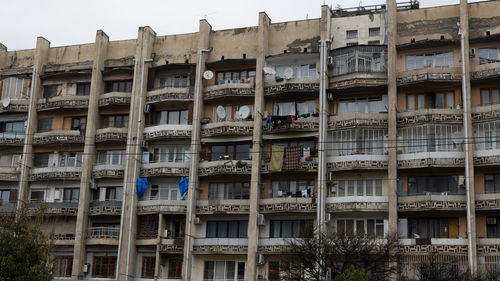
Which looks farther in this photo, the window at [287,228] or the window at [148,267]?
the window at [148,267]

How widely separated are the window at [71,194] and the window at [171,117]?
839 cm

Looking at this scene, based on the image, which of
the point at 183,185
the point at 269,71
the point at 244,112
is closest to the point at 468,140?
the point at 269,71

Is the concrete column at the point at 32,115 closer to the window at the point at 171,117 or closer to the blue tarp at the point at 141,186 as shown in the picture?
the blue tarp at the point at 141,186

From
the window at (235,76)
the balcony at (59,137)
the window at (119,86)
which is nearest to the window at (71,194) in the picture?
the balcony at (59,137)

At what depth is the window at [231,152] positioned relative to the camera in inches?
2073

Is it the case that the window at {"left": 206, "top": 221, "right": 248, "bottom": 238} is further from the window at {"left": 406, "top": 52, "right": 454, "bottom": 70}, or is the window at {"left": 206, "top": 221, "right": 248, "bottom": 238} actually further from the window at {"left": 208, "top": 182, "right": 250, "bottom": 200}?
the window at {"left": 406, "top": 52, "right": 454, "bottom": 70}

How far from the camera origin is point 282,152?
50438 mm

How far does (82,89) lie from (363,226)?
86.5 ft

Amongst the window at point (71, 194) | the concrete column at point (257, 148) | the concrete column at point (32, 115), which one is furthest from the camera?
the concrete column at point (32, 115)

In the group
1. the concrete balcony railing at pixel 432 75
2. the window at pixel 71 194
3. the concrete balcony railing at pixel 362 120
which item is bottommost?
the window at pixel 71 194

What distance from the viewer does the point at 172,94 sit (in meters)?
54.3

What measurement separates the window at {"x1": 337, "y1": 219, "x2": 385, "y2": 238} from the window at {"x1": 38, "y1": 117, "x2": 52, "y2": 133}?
25919 mm

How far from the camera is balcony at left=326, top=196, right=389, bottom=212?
155ft

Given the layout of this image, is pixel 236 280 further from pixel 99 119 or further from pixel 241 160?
pixel 99 119
